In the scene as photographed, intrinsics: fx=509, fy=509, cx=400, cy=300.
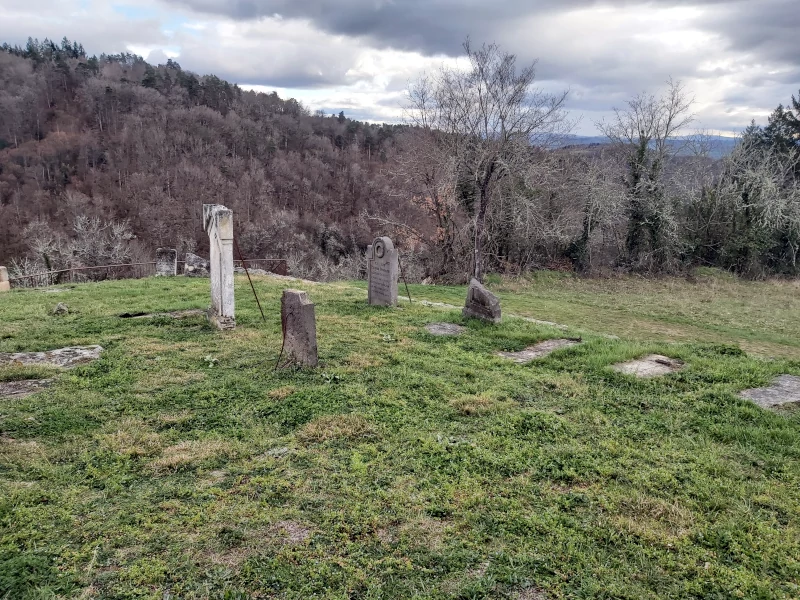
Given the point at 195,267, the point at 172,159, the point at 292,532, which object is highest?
the point at 172,159

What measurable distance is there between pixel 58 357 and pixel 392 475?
17.7 feet

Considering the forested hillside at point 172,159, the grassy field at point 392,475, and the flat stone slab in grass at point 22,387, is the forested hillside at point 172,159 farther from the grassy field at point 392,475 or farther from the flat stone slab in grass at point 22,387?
the grassy field at point 392,475

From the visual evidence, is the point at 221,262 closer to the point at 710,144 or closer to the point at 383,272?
the point at 383,272

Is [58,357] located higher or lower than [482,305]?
lower

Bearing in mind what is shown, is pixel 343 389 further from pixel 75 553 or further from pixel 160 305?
pixel 160 305

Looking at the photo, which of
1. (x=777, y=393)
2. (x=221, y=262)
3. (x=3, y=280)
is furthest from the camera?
(x=3, y=280)

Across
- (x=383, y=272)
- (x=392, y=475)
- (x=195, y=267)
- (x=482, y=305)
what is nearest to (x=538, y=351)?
(x=482, y=305)

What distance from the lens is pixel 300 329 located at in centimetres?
656

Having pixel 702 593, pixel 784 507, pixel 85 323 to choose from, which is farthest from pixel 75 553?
pixel 85 323

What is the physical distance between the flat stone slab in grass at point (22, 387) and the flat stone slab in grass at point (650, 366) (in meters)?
6.98

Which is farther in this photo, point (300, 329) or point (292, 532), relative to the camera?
point (300, 329)

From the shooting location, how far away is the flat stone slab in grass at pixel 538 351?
7607 millimetres

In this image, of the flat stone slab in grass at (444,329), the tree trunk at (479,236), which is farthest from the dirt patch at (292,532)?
the tree trunk at (479,236)

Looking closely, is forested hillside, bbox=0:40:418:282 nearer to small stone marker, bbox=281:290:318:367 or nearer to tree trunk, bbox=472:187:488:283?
tree trunk, bbox=472:187:488:283
